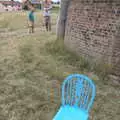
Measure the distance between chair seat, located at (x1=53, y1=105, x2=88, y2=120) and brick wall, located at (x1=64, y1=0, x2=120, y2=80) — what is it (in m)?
2.09

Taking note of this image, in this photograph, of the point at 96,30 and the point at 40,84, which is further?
the point at 96,30

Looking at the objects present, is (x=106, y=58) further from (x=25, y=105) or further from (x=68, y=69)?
(x=25, y=105)

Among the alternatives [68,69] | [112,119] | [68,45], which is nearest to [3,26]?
[68,45]

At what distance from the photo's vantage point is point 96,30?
538cm

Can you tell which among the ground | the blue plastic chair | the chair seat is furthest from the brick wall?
the chair seat

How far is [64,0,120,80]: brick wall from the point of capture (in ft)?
15.9


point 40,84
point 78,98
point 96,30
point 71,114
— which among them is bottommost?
point 40,84

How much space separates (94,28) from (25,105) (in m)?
2.69

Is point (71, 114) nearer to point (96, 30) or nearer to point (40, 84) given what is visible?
point (40, 84)

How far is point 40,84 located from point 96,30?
194cm

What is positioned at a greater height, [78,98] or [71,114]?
[78,98]

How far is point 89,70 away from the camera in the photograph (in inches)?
212

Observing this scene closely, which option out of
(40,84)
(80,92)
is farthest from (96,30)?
(80,92)

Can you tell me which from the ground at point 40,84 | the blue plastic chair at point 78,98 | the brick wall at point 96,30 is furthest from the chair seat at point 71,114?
the brick wall at point 96,30
